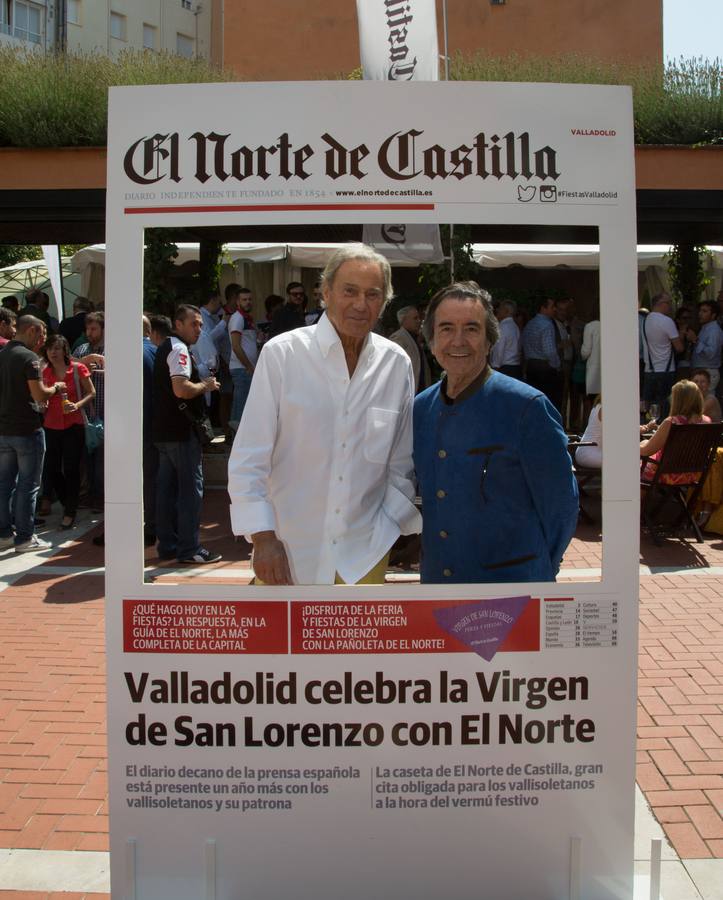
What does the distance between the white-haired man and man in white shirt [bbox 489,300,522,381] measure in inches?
7.7

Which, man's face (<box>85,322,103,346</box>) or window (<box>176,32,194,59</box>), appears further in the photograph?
window (<box>176,32,194,59</box>)

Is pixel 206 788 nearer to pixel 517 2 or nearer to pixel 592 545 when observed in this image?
pixel 592 545

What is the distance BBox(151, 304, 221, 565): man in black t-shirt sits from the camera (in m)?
2.73

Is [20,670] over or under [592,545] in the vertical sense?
under

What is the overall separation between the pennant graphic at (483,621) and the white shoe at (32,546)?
5.84m

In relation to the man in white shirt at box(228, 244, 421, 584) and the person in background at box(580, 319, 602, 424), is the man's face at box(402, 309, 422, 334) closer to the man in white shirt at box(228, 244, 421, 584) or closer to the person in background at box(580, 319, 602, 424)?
the man in white shirt at box(228, 244, 421, 584)

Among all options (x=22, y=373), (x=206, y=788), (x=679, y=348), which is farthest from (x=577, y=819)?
(x=679, y=348)

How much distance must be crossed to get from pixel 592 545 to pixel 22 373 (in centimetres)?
604

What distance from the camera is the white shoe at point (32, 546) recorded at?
7645mm

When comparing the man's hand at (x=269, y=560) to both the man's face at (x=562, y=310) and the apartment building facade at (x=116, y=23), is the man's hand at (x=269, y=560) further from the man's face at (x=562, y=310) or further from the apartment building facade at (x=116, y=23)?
the apartment building facade at (x=116, y=23)

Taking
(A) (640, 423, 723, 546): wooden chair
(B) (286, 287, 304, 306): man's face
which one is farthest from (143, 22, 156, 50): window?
(B) (286, 287, 304, 306): man's face

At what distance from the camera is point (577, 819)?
260 cm

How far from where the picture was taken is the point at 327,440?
8.63 feet

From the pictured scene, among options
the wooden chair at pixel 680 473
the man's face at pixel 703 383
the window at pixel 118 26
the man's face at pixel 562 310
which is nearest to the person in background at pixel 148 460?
the man's face at pixel 562 310
